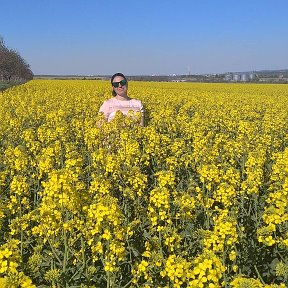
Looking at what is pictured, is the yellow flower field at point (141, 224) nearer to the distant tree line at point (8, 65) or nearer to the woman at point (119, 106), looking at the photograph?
the woman at point (119, 106)

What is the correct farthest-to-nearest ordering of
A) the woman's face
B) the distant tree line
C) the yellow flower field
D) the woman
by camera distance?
the distant tree line < the woman < the woman's face < the yellow flower field

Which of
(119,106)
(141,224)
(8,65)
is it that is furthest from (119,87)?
(8,65)

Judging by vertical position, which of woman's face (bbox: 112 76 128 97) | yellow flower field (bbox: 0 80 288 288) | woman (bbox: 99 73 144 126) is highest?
woman's face (bbox: 112 76 128 97)

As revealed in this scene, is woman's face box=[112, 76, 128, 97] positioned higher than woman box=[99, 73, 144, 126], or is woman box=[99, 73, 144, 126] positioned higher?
woman's face box=[112, 76, 128, 97]

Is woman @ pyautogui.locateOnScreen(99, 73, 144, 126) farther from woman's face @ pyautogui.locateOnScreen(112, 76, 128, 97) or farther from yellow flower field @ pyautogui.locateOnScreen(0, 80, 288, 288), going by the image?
yellow flower field @ pyautogui.locateOnScreen(0, 80, 288, 288)

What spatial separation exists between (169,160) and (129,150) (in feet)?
1.94

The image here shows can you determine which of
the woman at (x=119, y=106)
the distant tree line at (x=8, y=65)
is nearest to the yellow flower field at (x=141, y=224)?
the woman at (x=119, y=106)

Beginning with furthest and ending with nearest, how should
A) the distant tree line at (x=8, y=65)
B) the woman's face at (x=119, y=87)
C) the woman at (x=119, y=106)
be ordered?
the distant tree line at (x=8, y=65) → the woman at (x=119, y=106) → the woman's face at (x=119, y=87)

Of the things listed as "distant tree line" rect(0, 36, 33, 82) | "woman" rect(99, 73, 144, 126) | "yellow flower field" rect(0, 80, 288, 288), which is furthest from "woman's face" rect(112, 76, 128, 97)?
"distant tree line" rect(0, 36, 33, 82)

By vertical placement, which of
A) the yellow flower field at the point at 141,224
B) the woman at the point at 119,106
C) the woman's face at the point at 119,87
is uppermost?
the woman's face at the point at 119,87

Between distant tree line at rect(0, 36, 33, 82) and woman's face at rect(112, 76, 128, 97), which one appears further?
distant tree line at rect(0, 36, 33, 82)

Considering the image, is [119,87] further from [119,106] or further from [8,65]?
[8,65]

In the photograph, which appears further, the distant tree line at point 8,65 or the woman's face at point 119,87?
the distant tree line at point 8,65

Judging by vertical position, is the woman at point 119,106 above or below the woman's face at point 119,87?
below
